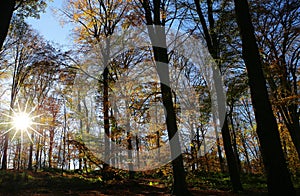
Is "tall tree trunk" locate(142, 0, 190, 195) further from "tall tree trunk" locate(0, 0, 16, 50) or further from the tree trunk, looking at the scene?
"tall tree trunk" locate(0, 0, 16, 50)

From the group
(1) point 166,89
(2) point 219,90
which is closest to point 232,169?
(2) point 219,90

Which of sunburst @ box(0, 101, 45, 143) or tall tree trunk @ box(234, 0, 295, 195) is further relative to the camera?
sunburst @ box(0, 101, 45, 143)

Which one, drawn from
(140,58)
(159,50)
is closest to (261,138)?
(159,50)

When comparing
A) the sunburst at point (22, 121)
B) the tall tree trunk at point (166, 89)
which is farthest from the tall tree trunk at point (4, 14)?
the sunburst at point (22, 121)

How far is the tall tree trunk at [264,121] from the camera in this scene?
4.32 meters

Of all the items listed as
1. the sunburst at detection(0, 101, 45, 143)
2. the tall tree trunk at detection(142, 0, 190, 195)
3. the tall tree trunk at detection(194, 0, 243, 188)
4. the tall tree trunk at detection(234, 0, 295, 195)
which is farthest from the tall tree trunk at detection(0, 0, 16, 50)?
the sunburst at detection(0, 101, 45, 143)

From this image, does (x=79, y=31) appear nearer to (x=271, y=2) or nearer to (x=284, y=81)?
(x=271, y=2)

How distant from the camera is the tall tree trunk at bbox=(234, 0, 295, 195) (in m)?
4.32

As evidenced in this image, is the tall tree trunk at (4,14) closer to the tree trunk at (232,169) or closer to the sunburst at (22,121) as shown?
the tree trunk at (232,169)

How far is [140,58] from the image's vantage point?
14.1 m

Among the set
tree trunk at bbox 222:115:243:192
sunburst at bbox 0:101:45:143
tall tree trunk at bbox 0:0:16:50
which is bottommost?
tree trunk at bbox 222:115:243:192

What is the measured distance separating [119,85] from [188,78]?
660cm

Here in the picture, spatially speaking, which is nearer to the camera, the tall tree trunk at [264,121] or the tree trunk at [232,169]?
the tall tree trunk at [264,121]

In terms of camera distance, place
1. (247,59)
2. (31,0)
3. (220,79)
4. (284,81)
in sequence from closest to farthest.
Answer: (247,59)
(31,0)
(220,79)
(284,81)
